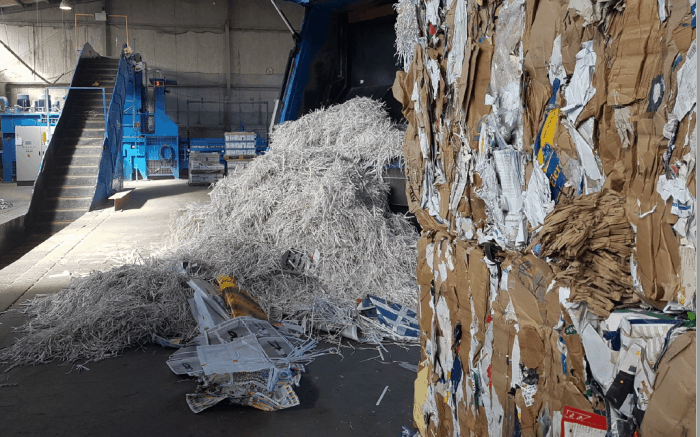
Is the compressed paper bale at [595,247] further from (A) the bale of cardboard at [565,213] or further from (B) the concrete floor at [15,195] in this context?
(B) the concrete floor at [15,195]

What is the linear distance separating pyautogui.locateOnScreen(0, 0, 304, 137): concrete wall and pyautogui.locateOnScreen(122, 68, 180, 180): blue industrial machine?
434 cm

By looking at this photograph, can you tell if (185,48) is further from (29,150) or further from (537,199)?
(537,199)

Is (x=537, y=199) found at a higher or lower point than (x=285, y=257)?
higher

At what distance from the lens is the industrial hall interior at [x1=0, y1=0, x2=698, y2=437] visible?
0.82 meters

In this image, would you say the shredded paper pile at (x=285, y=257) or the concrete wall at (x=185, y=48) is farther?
the concrete wall at (x=185, y=48)

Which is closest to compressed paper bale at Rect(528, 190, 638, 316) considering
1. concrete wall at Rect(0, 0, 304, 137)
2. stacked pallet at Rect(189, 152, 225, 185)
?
stacked pallet at Rect(189, 152, 225, 185)

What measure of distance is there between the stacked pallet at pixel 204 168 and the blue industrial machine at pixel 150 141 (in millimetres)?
1606

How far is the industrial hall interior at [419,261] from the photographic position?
0.82 metres

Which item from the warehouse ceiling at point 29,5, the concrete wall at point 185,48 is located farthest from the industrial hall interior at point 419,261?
the warehouse ceiling at point 29,5

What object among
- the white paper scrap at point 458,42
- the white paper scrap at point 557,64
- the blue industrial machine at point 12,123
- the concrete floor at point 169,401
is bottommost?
the concrete floor at point 169,401

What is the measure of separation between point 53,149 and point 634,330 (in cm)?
1035

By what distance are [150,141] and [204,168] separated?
7.62 feet

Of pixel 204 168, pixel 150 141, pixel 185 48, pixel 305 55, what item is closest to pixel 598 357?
pixel 305 55

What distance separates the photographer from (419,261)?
1.64 metres
